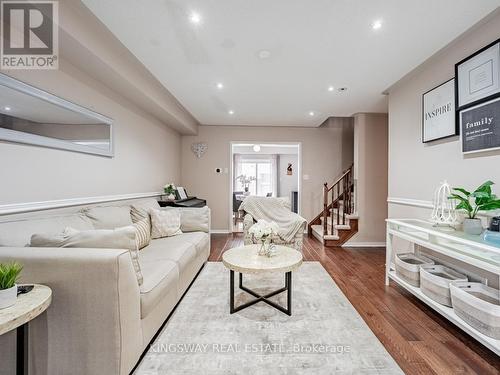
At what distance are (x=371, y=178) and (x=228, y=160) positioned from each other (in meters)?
3.07

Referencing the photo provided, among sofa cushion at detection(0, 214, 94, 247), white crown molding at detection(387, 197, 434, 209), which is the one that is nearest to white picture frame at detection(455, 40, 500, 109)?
white crown molding at detection(387, 197, 434, 209)

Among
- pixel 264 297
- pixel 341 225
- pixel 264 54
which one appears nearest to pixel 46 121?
pixel 264 54

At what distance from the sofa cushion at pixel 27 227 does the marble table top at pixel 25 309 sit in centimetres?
50

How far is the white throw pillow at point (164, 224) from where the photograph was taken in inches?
108

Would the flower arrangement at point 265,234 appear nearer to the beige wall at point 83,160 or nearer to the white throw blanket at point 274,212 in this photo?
the white throw blanket at point 274,212

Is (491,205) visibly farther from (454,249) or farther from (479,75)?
(479,75)

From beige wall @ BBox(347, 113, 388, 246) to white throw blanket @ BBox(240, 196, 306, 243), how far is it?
150 centimetres

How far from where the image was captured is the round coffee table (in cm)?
183

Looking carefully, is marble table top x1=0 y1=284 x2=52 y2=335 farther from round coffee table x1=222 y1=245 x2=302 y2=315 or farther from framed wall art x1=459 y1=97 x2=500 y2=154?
framed wall art x1=459 y1=97 x2=500 y2=154

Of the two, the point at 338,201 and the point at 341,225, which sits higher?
the point at 338,201

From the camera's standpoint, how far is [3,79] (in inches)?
60.7

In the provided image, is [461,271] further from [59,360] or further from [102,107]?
[102,107]

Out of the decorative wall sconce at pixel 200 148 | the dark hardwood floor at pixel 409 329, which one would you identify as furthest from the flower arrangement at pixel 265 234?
the decorative wall sconce at pixel 200 148

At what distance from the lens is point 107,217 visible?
2178 mm
